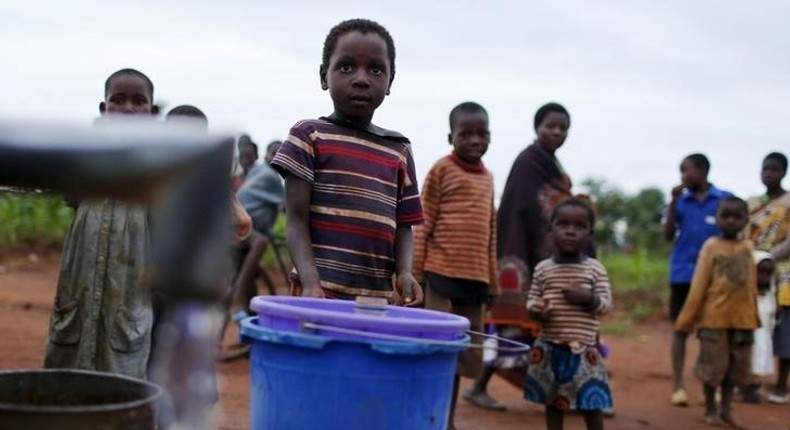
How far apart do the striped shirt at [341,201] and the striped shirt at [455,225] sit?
1774 millimetres

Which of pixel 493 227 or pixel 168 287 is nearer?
pixel 168 287

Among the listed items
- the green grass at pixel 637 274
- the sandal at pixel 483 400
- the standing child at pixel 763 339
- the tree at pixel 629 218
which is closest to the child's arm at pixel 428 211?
the sandal at pixel 483 400

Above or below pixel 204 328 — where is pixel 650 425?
below

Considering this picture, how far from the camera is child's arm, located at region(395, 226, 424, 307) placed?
2.97 meters

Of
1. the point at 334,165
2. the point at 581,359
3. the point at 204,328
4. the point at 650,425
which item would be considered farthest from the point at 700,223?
the point at 204,328

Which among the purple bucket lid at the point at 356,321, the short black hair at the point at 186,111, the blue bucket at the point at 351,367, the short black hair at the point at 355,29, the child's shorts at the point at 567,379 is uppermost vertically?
the short black hair at the point at 355,29

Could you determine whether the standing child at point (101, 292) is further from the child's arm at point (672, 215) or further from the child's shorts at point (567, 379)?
the child's arm at point (672, 215)

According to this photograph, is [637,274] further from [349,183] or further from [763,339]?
[349,183]

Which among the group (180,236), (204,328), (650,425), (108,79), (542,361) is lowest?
(650,425)

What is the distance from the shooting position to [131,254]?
3367 millimetres

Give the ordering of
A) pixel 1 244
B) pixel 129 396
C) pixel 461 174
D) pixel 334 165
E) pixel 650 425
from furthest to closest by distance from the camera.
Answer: pixel 1 244 → pixel 650 425 → pixel 461 174 → pixel 334 165 → pixel 129 396

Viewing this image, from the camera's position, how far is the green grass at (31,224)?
1346 centimetres

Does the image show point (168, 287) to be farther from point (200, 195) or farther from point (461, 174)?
point (461, 174)

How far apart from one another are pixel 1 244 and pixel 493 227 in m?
10.2
